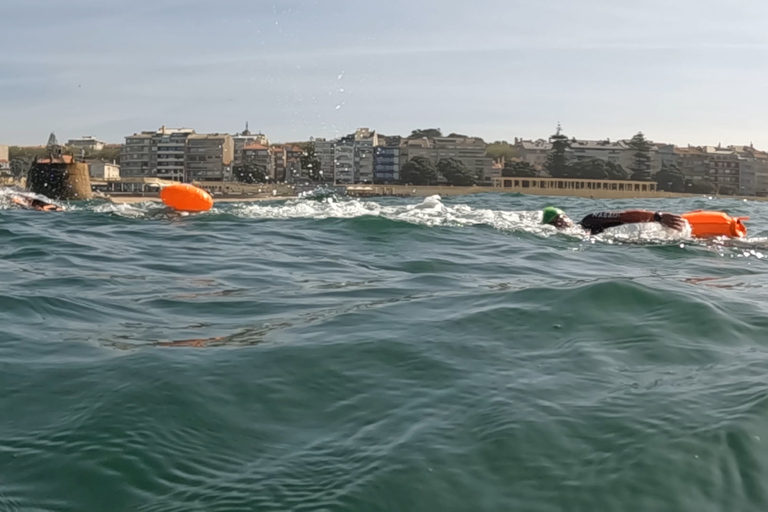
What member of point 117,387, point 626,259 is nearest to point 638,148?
point 626,259

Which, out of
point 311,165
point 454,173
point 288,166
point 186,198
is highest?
point 311,165

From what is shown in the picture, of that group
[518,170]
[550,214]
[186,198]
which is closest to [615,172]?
[518,170]

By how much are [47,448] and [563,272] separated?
5.86 meters

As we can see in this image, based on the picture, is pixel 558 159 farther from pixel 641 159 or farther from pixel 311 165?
pixel 311 165

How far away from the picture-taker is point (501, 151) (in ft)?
466

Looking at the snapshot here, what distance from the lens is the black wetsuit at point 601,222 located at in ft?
40.6

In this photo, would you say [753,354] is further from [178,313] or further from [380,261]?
[380,261]

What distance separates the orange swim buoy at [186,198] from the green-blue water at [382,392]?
9901 millimetres

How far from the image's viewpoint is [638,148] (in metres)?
109

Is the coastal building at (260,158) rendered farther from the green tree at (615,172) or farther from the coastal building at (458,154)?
the green tree at (615,172)

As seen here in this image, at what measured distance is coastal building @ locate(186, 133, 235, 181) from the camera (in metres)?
107

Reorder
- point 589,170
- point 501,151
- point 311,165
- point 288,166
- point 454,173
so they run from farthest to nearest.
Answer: point 501,151 < point 288,166 < point 311,165 < point 589,170 < point 454,173

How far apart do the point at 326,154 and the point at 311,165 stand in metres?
6.75

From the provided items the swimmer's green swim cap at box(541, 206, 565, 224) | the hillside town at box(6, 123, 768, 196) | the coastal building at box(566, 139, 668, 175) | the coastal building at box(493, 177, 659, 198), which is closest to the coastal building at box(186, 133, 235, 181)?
the hillside town at box(6, 123, 768, 196)
